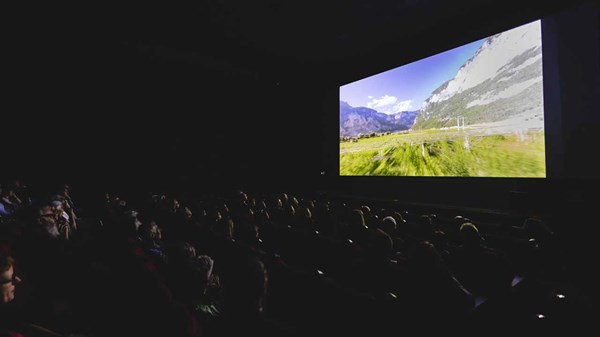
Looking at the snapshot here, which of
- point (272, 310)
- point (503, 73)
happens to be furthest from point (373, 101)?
point (272, 310)

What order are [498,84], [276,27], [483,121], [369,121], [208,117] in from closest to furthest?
[498,84] < [483,121] < [276,27] < [369,121] < [208,117]

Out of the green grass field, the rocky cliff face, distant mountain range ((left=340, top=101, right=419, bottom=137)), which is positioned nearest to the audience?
the green grass field

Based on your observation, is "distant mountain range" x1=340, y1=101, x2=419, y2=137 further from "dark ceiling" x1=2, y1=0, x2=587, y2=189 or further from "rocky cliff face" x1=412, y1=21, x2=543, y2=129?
"dark ceiling" x1=2, y1=0, x2=587, y2=189

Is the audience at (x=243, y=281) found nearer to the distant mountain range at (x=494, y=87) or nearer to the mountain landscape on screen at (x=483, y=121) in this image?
the mountain landscape on screen at (x=483, y=121)

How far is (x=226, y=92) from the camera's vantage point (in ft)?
29.9

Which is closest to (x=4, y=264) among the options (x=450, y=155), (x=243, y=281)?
(x=243, y=281)

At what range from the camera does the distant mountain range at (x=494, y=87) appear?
5574mm

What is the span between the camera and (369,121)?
340 inches

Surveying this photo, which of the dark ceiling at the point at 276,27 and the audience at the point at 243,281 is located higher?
the dark ceiling at the point at 276,27

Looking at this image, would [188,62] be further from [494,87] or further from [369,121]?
[494,87]

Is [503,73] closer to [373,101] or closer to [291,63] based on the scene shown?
[373,101]

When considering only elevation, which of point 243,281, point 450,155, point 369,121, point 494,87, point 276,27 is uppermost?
point 276,27

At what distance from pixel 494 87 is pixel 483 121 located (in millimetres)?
715

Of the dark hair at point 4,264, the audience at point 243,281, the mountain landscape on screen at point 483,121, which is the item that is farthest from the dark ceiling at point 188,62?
the dark hair at point 4,264
